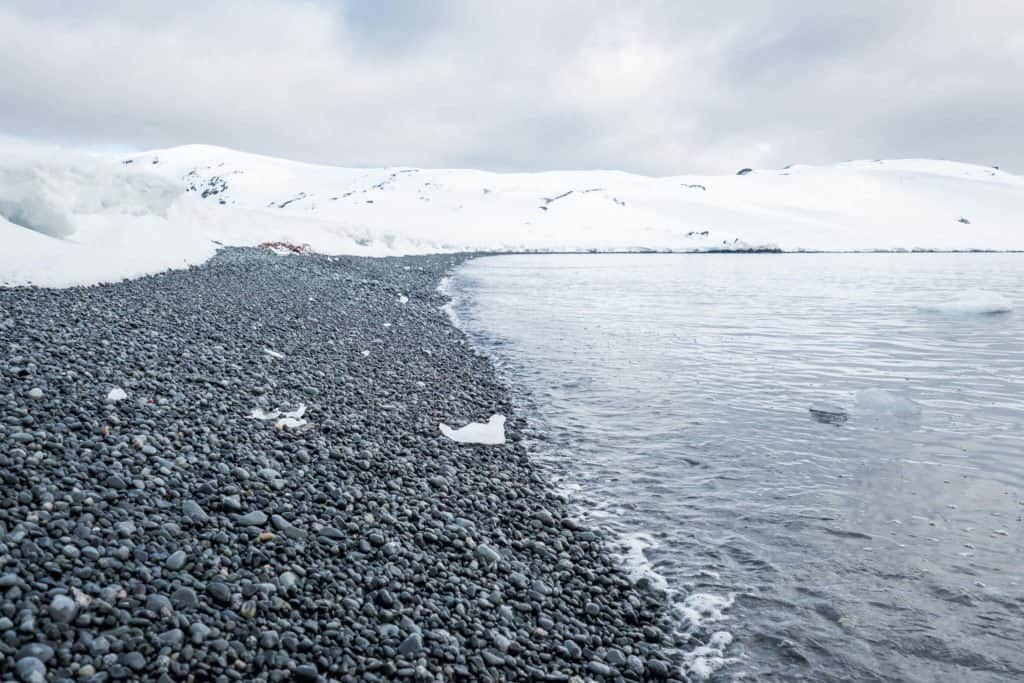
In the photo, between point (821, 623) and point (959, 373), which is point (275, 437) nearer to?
point (821, 623)

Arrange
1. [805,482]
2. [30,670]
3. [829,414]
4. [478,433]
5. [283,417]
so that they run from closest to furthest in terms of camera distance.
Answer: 1. [30,670]
2. [283,417]
3. [805,482]
4. [478,433]
5. [829,414]

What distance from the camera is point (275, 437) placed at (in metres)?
6.74

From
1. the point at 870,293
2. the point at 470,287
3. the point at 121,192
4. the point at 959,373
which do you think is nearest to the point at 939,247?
the point at 870,293

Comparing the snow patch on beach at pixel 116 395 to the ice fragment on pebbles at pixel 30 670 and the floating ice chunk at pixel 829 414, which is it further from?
the floating ice chunk at pixel 829 414

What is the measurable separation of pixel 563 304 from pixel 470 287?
7680 mm

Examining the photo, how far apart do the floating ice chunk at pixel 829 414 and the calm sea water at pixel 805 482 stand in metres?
0.05

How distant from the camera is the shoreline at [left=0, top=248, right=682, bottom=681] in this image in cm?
358

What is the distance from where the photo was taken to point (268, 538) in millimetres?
4699

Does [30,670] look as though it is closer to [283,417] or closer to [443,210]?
[283,417]

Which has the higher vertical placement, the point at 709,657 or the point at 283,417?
the point at 283,417

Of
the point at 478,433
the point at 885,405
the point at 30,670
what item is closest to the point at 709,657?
the point at 30,670

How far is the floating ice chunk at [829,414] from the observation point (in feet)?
32.7

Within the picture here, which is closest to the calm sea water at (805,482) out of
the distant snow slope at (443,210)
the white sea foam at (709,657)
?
the white sea foam at (709,657)

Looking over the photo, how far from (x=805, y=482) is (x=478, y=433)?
407 cm
